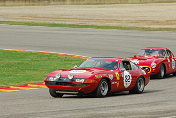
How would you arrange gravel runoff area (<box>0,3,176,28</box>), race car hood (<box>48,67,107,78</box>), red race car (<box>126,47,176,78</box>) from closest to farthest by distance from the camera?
1. race car hood (<box>48,67,107,78</box>)
2. red race car (<box>126,47,176,78</box>)
3. gravel runoff area (<box>0,3,176,28</box>)

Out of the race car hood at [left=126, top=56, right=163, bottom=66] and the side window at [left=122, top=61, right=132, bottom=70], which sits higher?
the side window at [left=122, top=61, right=132, bottom=70]

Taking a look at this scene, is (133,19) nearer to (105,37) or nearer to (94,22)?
(94,22)

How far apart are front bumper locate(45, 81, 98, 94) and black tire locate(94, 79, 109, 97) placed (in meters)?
0.18

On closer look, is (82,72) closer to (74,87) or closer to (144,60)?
(74,87)

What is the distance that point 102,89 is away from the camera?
43.9 ft

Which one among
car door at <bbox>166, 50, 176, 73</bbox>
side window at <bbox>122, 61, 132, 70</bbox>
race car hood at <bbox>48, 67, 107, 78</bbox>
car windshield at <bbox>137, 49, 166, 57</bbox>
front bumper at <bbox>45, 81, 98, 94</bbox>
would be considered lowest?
car door at <bbox>166, 50, 176, 73</bbox>

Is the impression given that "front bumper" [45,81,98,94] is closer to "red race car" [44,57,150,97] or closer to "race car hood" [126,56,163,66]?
"red race car" [44,57,150,97]

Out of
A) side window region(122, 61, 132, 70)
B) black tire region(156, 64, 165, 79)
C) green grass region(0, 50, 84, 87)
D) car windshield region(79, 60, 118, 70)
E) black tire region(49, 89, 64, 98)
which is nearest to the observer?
black tire region(49, 89, 64, 98)

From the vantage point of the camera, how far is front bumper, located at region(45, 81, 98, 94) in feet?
41.9

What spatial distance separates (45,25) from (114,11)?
44.3 feet

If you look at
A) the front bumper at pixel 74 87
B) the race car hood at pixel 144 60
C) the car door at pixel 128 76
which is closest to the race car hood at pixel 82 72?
the front bumper at pixel 74 87

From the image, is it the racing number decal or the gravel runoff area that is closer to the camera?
the racing number decal

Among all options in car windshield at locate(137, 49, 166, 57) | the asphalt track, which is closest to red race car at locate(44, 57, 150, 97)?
the asphalt track

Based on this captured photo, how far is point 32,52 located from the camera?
2947 cm
